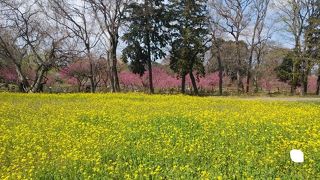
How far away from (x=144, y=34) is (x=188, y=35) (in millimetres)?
4638

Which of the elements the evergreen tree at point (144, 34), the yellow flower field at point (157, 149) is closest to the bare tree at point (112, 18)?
the evergreen tree at point (144, 34)

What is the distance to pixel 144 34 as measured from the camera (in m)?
42.4

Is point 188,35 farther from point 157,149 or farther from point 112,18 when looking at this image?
point 157,149

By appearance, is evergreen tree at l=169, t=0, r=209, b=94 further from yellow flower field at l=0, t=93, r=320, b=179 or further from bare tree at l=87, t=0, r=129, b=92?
yellow flower field at l=0, t=93, r=320, b=179

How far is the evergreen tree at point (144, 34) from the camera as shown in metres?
41.5

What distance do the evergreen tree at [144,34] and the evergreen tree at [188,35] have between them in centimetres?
138

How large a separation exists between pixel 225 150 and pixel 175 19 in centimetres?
3709

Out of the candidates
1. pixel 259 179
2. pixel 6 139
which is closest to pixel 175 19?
pixel 6 139

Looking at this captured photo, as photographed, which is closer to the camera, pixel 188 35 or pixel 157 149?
pixel 157 149

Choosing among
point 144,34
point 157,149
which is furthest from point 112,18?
point 157,149

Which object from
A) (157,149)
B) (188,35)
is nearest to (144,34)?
(188,35)

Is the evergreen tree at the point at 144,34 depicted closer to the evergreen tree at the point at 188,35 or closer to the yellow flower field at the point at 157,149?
the evergreen tree at the point at 188,35

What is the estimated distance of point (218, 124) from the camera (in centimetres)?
1158

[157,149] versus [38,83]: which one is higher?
[38,83]
